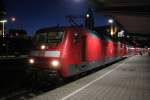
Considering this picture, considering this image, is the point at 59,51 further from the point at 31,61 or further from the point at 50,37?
the point at 31,61

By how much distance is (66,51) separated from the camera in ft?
46.8

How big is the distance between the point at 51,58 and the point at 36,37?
243 cm

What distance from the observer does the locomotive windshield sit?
48.4 feet

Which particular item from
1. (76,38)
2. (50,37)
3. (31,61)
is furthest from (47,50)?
(76,38)

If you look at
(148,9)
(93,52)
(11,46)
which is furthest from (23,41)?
(93,52)

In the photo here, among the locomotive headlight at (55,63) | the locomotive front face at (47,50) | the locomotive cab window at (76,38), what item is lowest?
the locomotive headlight at (55,63)

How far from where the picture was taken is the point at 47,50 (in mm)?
14477

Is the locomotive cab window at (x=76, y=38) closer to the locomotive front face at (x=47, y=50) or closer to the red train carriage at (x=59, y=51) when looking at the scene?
the red train carriage at (x=59, y=51)

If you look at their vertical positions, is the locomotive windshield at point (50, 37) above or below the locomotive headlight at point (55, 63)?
above

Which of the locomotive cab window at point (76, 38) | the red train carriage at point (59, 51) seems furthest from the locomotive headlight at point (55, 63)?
the locomotive cab window at point (76, 38)

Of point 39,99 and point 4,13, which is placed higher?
point 4,13

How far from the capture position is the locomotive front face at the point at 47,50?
1400 cm

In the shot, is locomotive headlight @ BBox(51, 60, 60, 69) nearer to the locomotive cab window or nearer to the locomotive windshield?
the locomotive windshield

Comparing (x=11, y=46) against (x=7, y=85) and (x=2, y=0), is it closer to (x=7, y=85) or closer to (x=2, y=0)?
(x=2, y=0)
